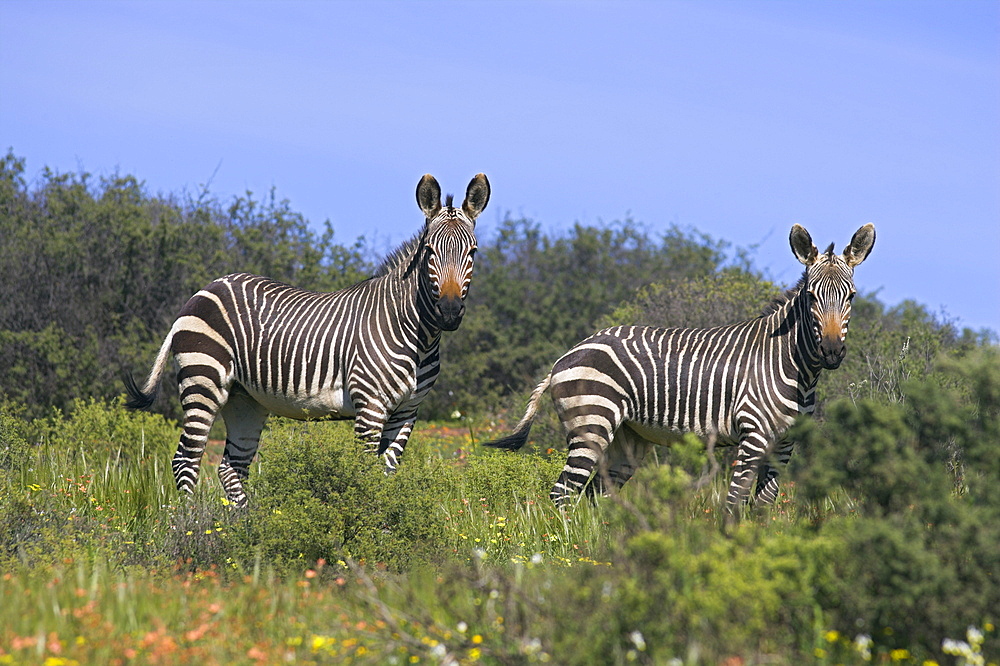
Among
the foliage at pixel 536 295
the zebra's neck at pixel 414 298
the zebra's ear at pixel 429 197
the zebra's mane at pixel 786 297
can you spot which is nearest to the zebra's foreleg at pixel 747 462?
the zebra's mane at pixel 786 297

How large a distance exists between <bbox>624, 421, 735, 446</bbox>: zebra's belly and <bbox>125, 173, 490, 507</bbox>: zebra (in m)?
1.75

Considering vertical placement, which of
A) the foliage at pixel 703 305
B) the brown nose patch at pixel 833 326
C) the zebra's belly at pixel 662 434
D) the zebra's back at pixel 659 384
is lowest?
the zebra's belly at pixel 662 434

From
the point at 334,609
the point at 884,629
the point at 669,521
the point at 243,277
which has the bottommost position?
the point at 334,609

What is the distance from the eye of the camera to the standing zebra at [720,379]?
8.06 metres

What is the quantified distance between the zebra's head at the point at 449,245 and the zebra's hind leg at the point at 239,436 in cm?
234

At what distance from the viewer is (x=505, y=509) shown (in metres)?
8.98

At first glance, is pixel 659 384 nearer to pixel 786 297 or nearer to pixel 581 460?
pixel 581 460

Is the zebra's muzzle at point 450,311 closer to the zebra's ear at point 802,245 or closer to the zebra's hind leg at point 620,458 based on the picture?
the zebra's hind leg at point 620,458

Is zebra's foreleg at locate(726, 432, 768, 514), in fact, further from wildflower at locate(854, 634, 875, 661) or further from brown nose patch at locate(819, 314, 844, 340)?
wildflower at locate(854, 634, 875, 661)

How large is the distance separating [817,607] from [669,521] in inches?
30.3

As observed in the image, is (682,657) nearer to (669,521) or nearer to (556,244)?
(669,521)

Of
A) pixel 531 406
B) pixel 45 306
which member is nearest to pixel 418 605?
pixel 531 406

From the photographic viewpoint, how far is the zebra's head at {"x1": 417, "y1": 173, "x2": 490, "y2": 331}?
26.3 ft

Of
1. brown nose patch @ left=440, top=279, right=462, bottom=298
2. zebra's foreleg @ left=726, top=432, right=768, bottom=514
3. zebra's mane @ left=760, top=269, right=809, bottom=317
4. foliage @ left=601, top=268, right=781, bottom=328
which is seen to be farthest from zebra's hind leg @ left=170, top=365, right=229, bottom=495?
foliage @ left=601, top=268, right=781, bottom=328
